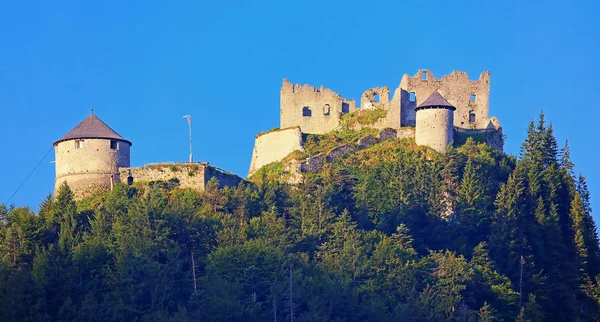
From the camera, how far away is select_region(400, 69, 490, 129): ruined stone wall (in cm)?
8262

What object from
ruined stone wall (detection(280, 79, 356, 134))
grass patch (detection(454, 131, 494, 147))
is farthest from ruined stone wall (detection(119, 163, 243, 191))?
grass patch (detection(454, 131, 494, 147))

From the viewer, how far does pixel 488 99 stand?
276 feet

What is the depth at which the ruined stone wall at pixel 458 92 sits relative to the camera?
3253 inches

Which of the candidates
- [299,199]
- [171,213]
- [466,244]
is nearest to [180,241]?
[171,213]

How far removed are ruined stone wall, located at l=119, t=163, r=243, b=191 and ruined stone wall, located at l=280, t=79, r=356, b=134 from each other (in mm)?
11473

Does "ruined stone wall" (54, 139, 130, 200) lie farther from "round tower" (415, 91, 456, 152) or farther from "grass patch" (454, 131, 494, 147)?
"grass patch" (454, 131, 494, 147)

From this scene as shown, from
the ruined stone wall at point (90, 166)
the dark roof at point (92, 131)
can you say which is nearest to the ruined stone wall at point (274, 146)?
the dark roof at point (92, 131)

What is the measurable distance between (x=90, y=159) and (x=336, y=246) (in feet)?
52.3

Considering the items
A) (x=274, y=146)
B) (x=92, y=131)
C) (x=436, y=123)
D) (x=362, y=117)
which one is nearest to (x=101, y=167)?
(x=92, y=131)

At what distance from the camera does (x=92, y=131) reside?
2926 inches

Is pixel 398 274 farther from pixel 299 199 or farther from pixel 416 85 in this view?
pixel 416 85

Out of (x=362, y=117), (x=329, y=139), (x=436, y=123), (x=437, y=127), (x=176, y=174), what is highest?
(x=362, y=117)

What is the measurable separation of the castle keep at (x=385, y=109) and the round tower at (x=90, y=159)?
12448 millimetres

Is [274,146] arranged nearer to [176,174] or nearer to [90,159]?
[176,174]
